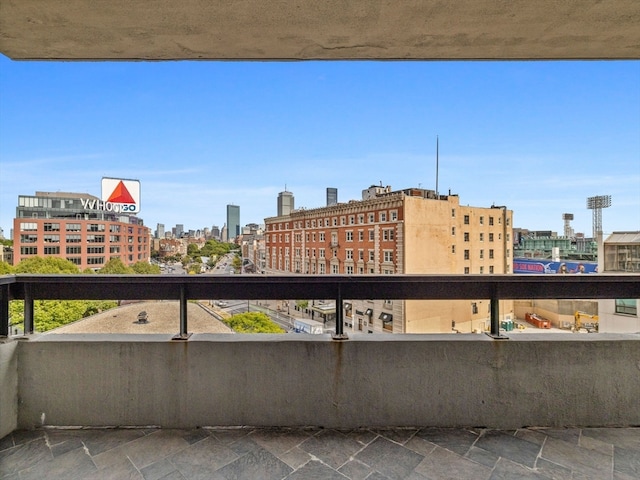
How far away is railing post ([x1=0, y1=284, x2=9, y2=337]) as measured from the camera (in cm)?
207

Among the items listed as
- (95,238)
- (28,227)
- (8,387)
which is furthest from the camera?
(95,238)

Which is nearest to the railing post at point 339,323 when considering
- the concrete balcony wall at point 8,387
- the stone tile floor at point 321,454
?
the stone tile floor at point 321,454

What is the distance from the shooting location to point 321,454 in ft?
5.73

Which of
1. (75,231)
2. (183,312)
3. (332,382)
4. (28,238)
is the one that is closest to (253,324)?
(183,312)

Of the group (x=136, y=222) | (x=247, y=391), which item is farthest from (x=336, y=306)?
(x=136, y=222)

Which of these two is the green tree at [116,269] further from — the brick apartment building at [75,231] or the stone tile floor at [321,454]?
the brick apartment building at [75,231]

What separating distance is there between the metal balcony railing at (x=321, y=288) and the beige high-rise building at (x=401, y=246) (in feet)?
0.30

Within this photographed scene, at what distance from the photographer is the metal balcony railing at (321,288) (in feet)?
6.75

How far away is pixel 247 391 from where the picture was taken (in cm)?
201

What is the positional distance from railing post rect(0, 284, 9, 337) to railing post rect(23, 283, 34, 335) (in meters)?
0.09

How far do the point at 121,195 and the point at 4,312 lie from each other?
174cm

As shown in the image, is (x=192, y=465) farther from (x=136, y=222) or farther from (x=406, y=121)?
(x=406, y=121)

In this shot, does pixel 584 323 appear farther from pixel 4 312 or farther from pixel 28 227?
pixel 28 227
